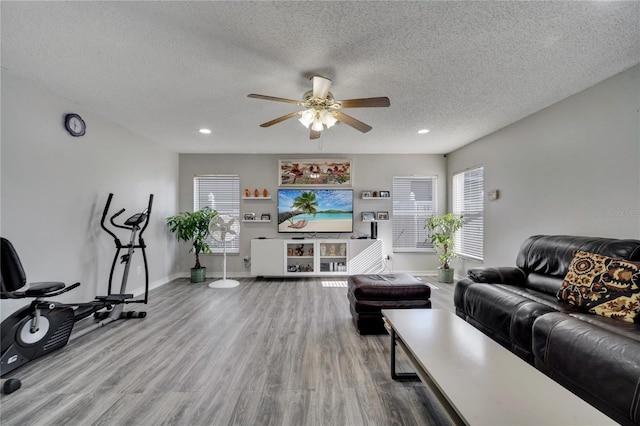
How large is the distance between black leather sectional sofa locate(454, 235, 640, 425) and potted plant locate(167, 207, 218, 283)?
4.19 m

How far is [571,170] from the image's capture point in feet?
8.93

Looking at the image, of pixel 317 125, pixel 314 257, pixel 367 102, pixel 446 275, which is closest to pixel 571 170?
pixel 367 102

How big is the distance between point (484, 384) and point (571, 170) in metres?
2.74

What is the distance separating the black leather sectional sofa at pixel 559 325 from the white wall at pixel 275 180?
2521mm

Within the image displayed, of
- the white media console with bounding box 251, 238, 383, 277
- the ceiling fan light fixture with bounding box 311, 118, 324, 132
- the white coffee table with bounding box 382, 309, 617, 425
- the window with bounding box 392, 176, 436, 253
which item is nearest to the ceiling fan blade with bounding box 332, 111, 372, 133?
the ceiling fan light fixture with bounding box 311, 118, 324, 132

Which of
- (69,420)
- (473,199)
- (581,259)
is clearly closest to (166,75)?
(69,420)

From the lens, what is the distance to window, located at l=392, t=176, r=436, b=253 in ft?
17.6

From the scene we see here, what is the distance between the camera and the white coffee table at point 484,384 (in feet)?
3.18

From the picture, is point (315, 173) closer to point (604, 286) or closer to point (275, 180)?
point (275, 180)

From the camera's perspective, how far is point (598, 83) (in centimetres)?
242

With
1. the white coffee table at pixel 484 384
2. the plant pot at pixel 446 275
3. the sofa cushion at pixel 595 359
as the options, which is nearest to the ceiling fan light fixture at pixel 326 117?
the white coffee table at pixel 484 384

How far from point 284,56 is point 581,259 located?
2873mm

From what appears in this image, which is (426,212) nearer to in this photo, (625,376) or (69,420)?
(625,376)

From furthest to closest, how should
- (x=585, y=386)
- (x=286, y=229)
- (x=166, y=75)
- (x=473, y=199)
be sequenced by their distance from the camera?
(x=286, y=229) → (x=473, y=199) → (x=166, y=75) → (x=585, y=386)
